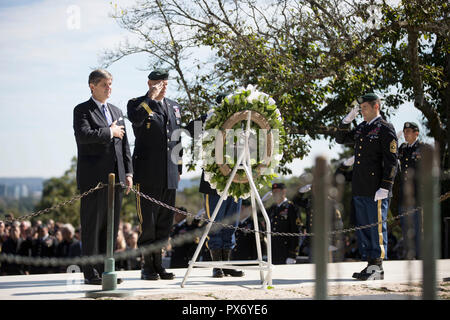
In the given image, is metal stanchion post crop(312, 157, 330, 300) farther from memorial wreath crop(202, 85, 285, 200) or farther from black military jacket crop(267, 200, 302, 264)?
black military jacket crop(267, 200, 302, 264)

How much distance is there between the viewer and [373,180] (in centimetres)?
698

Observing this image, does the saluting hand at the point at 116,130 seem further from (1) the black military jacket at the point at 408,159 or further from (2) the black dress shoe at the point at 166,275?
(1) the black military jacket at the point at 408,159

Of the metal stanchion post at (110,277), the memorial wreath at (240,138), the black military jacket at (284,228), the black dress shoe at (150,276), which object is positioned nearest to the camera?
the metal stanchion post at (110,277)

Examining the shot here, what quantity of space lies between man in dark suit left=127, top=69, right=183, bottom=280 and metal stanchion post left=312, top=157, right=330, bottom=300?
4.31 meters

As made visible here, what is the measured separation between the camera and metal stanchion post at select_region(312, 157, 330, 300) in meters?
2.21

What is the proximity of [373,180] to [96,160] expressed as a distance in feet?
10.1

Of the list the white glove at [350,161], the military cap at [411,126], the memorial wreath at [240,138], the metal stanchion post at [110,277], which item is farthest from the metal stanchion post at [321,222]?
the military cap at [411,126]

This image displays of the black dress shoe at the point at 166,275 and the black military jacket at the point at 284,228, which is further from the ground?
the black military jacket at the point at 284,228

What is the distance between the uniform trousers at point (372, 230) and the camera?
6.90 meters

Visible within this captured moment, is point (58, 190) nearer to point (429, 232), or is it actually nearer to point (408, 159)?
point (408, 159)

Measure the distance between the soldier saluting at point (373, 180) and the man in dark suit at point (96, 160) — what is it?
2.72m

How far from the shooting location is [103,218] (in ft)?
20.8

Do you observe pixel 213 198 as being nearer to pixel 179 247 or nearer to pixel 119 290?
pixel 119 290
